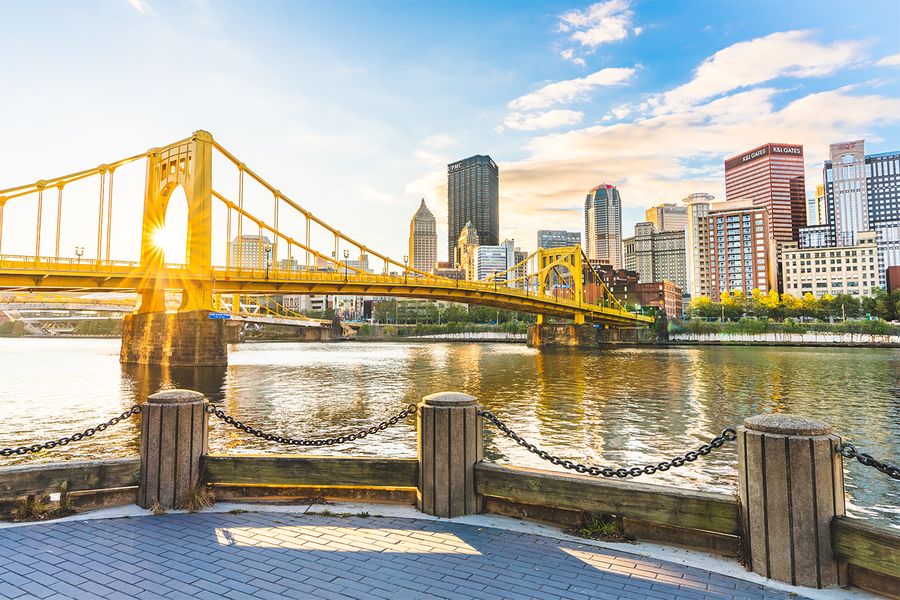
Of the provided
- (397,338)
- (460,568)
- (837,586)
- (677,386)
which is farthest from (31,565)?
(397,338)

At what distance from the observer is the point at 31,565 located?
17.0 feet

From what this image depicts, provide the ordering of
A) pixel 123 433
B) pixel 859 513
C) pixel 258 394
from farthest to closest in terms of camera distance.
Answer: pixel 258 394 → pixel 123 433 → pixel 859 513

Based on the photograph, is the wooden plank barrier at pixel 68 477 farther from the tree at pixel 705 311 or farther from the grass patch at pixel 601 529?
the tree at pixel 705 311

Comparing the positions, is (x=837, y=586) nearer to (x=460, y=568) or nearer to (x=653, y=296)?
(x=460, y=568)

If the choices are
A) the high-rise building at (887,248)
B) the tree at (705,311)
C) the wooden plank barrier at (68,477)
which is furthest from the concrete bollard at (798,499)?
the high-rise building at (887,248)

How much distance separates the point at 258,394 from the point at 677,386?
23.1 metres

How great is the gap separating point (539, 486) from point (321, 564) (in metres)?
2.45

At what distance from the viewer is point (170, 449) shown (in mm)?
6730

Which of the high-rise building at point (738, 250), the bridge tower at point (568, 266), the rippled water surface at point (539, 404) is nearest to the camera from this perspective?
the rippled water surface at point (539, 404)

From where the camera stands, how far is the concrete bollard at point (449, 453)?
6.45 meters

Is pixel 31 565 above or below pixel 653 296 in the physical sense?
below

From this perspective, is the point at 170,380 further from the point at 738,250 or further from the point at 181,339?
the point at 738,250

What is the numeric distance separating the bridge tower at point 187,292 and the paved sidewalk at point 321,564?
41301mm

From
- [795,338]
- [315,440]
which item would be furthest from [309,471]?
[795,338]
